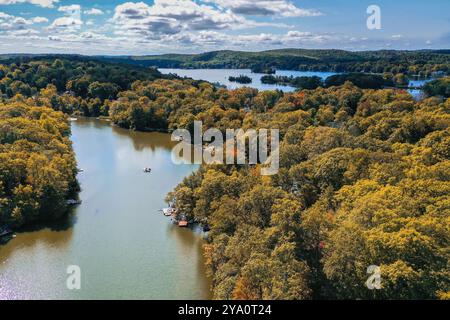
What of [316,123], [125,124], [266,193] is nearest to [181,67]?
[125,124]

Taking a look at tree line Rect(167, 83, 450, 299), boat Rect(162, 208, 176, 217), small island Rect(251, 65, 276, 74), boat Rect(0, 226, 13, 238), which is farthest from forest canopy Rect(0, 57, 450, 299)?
small island Rect(251, 65, 276, 74)

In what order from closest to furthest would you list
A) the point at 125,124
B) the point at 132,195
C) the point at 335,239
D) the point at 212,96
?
the point at 335,239
the point at 132,195
the point at 125,124
the point at 212,96

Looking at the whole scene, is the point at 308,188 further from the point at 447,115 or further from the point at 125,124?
the point at 125,124

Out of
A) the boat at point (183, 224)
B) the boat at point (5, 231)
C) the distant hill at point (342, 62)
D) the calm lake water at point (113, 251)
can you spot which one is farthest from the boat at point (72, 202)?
the distant hill at point (342, 62)

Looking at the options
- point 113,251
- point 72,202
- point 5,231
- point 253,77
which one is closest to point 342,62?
point 253,77

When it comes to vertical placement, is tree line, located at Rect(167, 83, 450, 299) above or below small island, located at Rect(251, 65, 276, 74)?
below

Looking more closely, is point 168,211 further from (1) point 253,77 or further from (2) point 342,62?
(2) point 342,62

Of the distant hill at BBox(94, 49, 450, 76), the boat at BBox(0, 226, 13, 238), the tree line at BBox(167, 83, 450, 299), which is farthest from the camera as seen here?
the distant hill at BBox(94, 49, 450, 76)

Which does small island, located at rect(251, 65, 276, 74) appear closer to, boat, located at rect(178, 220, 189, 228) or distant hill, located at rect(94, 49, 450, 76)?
→ distant hill, located at rect(94, 49, 450, 76)
